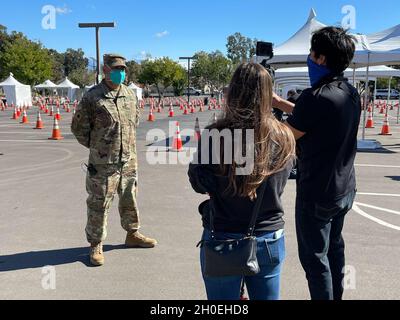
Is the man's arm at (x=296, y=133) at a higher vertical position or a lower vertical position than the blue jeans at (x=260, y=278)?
higher

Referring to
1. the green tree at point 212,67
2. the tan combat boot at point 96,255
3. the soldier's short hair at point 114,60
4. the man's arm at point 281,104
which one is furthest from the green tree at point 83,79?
the man's arm at point 281,104

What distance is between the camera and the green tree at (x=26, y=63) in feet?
179

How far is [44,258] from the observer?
14.1ft

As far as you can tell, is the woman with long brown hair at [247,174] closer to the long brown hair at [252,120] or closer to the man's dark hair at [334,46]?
the long brown hair at [252,120]

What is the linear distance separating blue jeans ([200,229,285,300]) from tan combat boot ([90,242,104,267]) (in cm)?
214

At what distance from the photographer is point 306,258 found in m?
2.72

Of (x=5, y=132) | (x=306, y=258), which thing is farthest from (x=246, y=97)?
(x=5, y=132)

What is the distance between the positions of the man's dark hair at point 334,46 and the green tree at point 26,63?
5751cm

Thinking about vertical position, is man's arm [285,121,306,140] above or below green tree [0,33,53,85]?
below

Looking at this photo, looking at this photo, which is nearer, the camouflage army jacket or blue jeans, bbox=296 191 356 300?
blue jeans, bbox=296 191 356 300

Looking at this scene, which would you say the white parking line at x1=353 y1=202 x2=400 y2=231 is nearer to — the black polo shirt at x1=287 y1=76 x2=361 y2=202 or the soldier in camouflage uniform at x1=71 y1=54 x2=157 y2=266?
the black polo shirt at x1=287 y1=76 x2=361 y2=202

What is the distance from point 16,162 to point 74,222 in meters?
5.26

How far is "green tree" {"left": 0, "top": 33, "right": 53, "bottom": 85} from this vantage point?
179ft

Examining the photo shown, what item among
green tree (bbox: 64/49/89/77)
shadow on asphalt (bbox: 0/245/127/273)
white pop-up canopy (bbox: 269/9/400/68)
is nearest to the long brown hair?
shadow on asphalt (bbox: 0/245/127/273)
